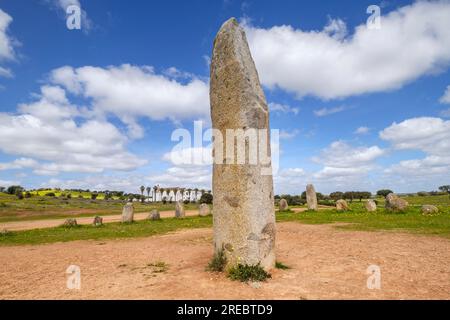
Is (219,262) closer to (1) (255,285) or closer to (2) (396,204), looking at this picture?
(1) (255,285)

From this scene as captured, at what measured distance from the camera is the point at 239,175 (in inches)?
303

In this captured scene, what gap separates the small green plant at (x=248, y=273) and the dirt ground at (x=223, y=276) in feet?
0.69

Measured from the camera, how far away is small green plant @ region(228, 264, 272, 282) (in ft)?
23.2

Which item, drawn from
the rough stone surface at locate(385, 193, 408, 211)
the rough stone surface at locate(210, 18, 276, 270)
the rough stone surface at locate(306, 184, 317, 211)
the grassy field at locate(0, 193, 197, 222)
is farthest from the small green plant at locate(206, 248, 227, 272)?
the grassy field at locate(0, 193, 197, 222)

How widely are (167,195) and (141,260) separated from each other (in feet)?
320

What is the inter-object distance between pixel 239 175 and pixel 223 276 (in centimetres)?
241

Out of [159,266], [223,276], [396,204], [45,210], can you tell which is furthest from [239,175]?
[45,210]

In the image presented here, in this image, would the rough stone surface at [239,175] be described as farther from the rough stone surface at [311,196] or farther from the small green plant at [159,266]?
the rough stone surface at [311,196]

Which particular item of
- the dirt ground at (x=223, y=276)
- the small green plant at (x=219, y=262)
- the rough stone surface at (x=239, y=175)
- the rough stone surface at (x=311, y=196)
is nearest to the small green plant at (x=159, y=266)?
the dirt ground at (x=223, y=276)

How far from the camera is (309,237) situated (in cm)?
1418

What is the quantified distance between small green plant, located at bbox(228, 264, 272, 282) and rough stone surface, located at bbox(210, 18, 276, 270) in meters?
0.15

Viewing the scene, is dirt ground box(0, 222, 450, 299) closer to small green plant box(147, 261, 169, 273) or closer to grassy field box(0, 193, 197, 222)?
small green plant box(147, 261, 169, 273)

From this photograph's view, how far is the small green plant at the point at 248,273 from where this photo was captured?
7.08 m
